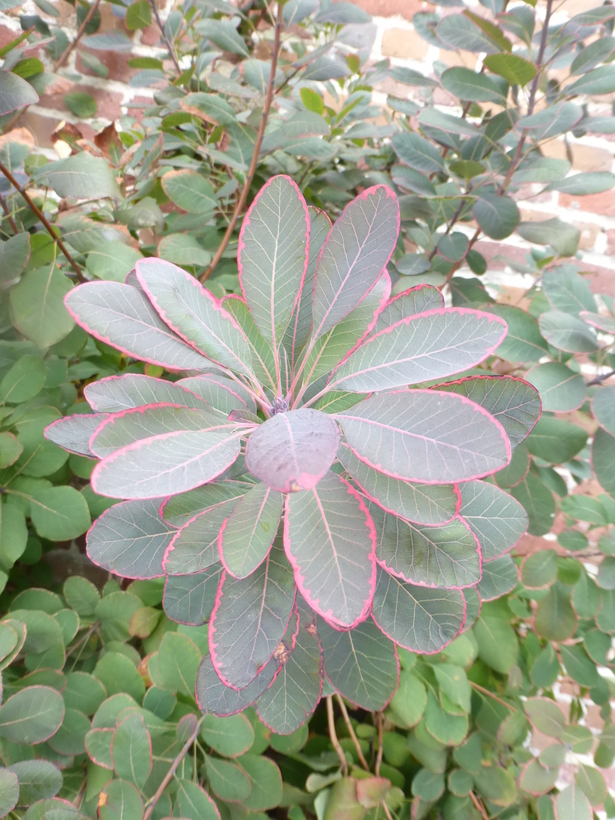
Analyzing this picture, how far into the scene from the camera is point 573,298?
2.26 feet

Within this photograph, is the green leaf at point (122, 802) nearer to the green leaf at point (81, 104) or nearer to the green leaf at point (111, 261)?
the green leaf at point (111, 261)

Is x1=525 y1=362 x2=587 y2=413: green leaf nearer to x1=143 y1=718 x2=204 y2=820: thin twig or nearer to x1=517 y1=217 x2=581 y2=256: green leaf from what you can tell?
x1=517 y1=217 x2=581 y2=256: green leaf

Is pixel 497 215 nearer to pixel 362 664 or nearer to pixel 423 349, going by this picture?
pixel 423 349

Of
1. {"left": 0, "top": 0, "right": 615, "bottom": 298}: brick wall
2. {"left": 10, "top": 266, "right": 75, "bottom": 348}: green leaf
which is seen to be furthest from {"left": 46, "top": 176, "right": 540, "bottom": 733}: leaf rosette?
{"left": 0, "top": 0, "right": 615, "bottom": 298}: brick wall

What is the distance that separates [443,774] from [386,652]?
462mm

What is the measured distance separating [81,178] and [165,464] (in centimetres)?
50

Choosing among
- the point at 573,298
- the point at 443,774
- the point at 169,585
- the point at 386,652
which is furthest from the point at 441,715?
the point at 573,298

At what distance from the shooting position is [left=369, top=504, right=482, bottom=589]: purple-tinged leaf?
14.4 inches

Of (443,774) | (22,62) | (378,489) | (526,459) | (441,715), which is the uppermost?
(22,62)

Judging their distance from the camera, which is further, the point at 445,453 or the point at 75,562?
the point at 75,562

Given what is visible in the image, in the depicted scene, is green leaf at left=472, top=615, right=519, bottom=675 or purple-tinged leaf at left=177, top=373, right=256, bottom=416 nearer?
purple-tinged leaf at left=177, top=373, right=256, bottom=416

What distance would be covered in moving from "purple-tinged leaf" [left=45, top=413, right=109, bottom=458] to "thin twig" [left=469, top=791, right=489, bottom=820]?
789 millimetres

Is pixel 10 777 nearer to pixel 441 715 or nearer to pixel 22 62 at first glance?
pixel 441 715

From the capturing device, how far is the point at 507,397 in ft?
1.29
